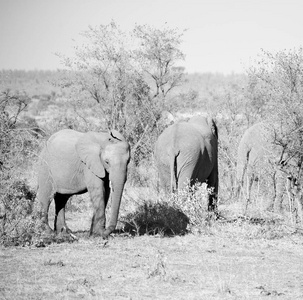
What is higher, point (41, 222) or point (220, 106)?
point (220, 106)

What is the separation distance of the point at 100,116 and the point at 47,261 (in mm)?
13262

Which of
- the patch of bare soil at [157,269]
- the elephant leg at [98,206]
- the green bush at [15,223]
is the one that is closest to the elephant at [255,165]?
the patch of bare soil at [157,269]

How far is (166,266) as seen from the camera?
9.08m

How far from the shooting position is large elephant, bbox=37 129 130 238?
11.2 m

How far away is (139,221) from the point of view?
1267cm

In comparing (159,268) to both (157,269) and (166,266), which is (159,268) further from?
(166,266)

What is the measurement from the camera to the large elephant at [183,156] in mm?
12938

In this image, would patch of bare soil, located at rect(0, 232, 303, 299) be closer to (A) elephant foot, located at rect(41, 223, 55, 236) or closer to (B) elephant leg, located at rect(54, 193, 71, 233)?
(A) elephant foot, located at rect(41, 223, 55, 236)


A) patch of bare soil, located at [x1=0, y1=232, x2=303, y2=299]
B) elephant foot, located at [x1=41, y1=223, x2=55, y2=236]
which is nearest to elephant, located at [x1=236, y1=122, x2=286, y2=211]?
patch of bare soil, located at [x1=0, y1=232, x2=303, y2=299]

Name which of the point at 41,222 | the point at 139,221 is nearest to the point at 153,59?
the point at 139,221

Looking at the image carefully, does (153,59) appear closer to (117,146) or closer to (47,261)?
(117,146)

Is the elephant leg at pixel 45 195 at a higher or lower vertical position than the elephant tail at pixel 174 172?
lower

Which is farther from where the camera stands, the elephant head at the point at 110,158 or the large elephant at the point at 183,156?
the large elephant at the point at 183,156

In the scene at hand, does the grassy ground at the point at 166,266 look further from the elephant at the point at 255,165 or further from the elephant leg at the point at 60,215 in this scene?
the elephant at the point at 255,165
